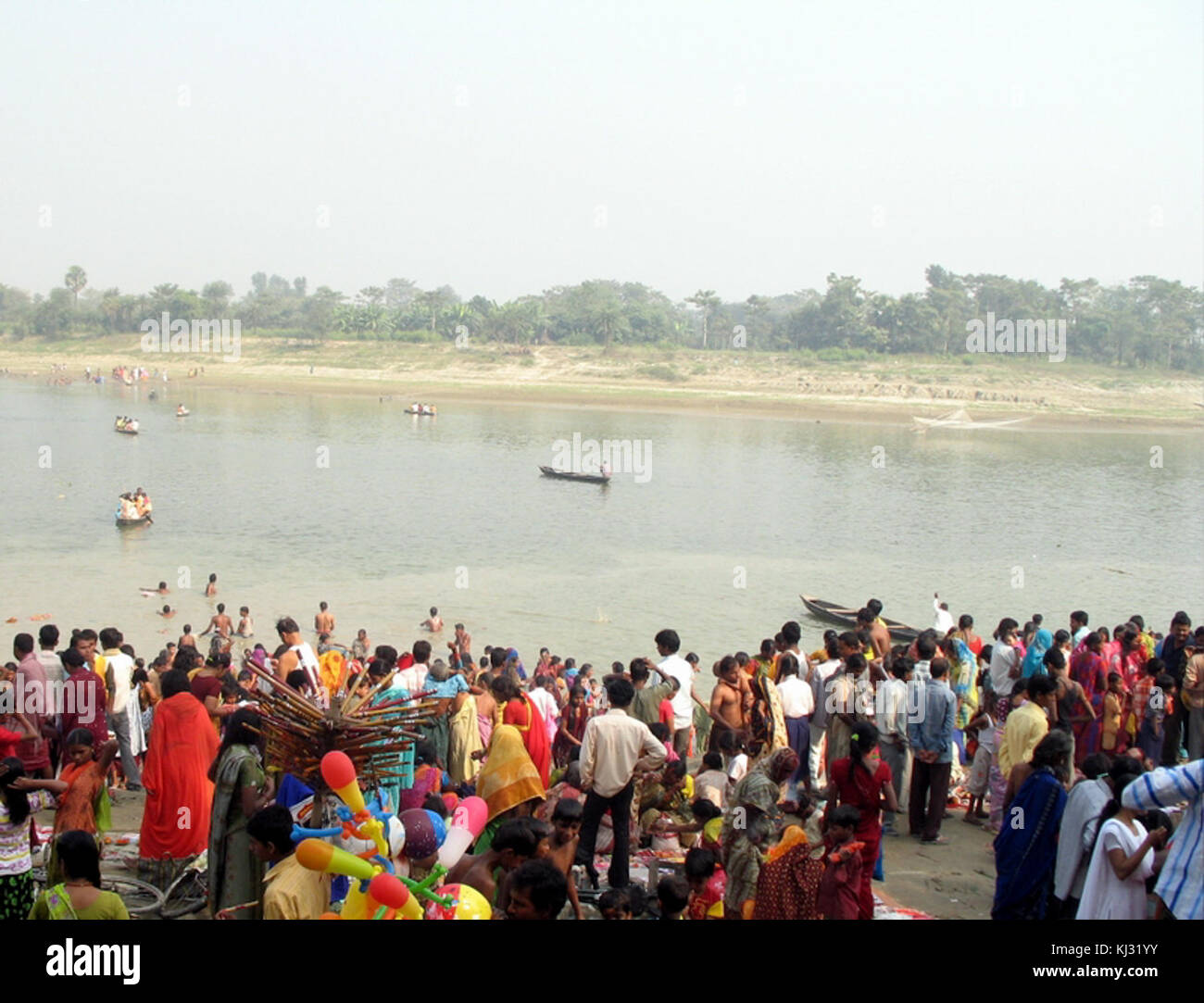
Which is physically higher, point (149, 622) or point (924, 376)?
point (924, 376)

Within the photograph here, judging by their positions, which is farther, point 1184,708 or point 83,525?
point 83,525

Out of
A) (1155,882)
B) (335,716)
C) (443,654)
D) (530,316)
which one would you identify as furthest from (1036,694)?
(530,316)

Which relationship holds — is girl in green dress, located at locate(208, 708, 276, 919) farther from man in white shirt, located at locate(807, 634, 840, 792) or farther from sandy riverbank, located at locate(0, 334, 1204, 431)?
sandy riverbank, located at locate(0, 334, 1204, 431)

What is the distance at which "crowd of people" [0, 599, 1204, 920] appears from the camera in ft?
16.7

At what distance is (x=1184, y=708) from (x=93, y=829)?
26.7ft

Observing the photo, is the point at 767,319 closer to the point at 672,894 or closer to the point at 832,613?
the point at 832,613

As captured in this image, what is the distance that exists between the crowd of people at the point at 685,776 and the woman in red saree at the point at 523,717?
13 mm

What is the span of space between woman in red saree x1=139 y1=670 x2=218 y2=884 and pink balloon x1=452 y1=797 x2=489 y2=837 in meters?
1.77

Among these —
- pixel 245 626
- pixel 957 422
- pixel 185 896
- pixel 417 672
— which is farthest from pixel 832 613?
pixel 957 422

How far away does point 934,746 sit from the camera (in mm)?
7926

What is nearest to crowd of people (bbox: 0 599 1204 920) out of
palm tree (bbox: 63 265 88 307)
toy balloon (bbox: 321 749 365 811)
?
toy balloon (bbox: 321 749 365 811)

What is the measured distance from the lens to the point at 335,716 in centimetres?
481
